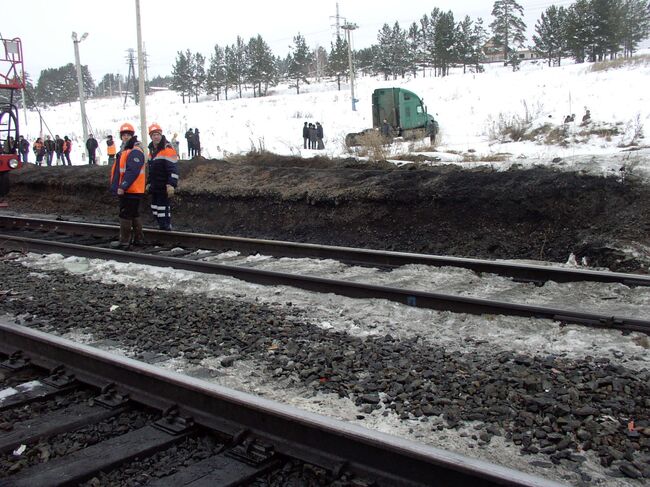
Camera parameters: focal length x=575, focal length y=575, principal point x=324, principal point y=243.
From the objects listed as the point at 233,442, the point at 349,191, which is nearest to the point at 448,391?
the point at 233,442

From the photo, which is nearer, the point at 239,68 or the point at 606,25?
the point at 606,25

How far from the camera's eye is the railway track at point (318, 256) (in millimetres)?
5504

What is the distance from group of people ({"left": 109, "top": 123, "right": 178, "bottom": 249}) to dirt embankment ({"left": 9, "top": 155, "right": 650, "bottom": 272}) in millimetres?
2018

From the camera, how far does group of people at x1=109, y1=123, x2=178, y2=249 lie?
31.4 feet

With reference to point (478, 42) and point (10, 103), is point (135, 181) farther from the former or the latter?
point (478, 42)

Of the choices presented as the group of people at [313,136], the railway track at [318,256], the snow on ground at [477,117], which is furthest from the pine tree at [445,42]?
the railway track at [318,256]

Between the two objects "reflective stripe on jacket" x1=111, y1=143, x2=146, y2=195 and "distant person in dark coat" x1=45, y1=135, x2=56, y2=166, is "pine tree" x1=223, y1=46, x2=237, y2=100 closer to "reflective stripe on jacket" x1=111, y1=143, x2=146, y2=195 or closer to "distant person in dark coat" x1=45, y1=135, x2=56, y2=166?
"distant person in dark coat" x1=45, y1=135, x2=56, y2=166

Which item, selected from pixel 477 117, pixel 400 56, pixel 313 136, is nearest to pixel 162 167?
pixel 313 136

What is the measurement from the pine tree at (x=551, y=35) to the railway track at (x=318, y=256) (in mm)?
78460

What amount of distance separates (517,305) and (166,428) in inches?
140

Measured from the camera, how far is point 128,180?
959 centimetres

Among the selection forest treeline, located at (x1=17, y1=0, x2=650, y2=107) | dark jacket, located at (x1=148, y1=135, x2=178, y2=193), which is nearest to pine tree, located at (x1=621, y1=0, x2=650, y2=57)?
forest treeline, located at (x1=17, y1=0, x2=650, y2=107)

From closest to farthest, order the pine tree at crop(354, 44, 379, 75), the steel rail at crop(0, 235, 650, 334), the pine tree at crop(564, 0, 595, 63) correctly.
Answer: the steel rail at crop(0, 235, 650, 334), the pine tree at crop(564, 0, 595, 63), the pine tree at crop(354, 44, 379, 75)

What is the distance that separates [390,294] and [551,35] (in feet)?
284
